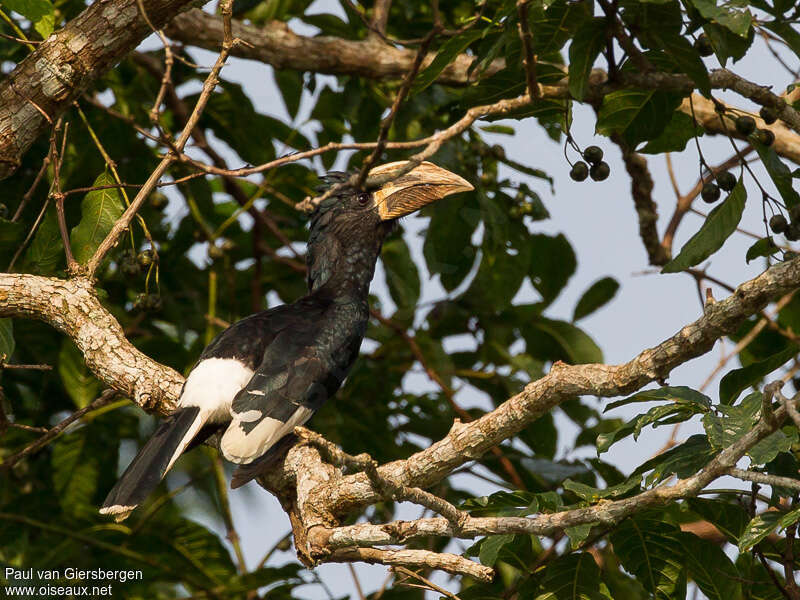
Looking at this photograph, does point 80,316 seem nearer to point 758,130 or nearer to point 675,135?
point 675,135

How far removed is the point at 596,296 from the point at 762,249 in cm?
179

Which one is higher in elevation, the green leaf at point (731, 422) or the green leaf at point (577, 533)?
the green leaf at point (731, 422)

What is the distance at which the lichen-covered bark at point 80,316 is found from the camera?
123 inches

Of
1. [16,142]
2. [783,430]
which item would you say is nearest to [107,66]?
[16,142]

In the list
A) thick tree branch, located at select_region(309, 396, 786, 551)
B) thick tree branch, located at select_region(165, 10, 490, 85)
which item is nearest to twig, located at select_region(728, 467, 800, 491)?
thick tree branch, located at select_region(309, 396, 786, 551)

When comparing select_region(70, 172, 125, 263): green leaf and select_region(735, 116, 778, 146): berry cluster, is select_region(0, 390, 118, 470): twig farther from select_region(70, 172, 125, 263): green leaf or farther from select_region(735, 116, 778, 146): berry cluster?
Result: select_region(735, 116, 778, 146): berry cluster

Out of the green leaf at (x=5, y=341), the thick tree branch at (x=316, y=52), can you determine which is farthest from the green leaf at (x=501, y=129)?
the green leaf at (x=5, y=341)

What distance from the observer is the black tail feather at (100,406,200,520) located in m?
3.05

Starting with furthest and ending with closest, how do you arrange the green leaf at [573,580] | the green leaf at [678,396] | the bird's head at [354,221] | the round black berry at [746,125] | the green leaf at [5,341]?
the bird's head at [354,221]
the round black berry at [746,125]
the green leaf at [5,341]
the green leaf at [573,580]
the green leaf at [678,396]

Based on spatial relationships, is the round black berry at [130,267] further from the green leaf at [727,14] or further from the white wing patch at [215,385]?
the green leaf at [727,14]

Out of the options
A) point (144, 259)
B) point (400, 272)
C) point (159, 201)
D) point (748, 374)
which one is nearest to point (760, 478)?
point (748, 374)

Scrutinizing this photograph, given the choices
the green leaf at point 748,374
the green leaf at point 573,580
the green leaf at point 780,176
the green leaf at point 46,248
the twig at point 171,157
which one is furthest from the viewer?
the green leaf at point 46,248

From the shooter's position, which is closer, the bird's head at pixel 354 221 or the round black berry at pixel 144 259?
the round black berry at pixel 144 259

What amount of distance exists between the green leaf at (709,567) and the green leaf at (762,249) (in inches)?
38.7
